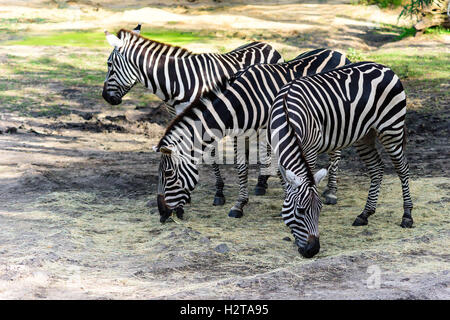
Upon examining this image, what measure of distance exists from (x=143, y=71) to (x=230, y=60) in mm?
1224

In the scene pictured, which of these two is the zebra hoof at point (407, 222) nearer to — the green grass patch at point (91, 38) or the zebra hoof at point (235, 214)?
the zebra hoof at point (235, 214)

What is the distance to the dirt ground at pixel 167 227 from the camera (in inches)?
196

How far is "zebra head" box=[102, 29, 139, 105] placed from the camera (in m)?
8.26

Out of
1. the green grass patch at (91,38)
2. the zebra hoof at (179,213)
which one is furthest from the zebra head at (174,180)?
the green grass patch at (91,38)

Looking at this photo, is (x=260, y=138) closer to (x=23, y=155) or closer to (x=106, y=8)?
(x=23, y=155)

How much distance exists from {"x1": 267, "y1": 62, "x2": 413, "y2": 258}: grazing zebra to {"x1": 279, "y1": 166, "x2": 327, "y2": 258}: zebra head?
0.12ft

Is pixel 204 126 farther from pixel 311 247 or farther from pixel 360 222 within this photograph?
pixel 360 222

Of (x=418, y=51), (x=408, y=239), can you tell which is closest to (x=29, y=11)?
(x=418, y=51)

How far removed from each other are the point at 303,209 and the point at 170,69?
3.32 meters

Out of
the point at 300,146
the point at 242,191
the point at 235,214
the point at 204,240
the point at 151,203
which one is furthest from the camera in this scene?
the point at 151,203

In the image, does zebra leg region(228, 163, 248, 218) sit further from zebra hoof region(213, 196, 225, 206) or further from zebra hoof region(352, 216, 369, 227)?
zebra hoof region(352, 216, 369, 227)

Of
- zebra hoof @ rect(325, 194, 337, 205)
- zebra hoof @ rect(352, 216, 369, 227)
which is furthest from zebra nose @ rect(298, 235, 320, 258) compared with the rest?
zebra hoof @ rect(325, 194, 337, 205)

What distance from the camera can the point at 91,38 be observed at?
18.7 m

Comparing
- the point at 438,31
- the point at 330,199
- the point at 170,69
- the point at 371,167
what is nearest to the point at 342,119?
the point at 371,167
